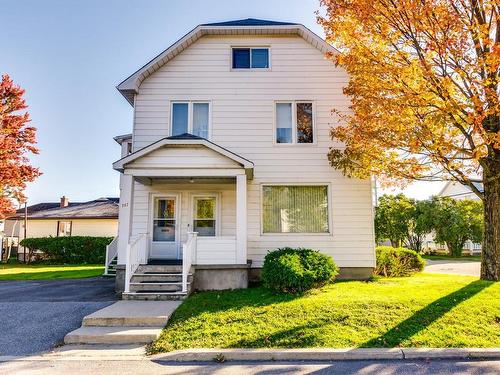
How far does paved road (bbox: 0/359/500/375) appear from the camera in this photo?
505 centimetres

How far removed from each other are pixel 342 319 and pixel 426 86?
6.04 meters

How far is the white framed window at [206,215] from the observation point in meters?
11.8

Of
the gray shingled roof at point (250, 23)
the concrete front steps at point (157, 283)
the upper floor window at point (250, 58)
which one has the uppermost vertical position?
the gray shingled roof at point (250, 23)

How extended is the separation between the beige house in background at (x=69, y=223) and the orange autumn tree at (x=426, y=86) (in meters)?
22.5

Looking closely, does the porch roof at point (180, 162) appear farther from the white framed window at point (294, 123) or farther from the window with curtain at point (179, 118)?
the white framed window at point (294, 123)

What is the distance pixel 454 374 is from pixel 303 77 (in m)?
10.1

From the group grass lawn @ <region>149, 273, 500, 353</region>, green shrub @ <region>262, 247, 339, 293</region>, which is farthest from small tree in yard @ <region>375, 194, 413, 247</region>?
green shrub @ <region>262, 247, 339, 293</region>

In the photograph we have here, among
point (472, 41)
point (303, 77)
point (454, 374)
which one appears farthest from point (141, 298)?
point (472, 41)

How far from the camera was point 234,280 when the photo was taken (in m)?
9.93

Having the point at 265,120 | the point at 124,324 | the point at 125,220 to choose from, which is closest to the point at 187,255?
the point at 125,220

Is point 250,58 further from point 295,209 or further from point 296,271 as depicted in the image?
point 296,271

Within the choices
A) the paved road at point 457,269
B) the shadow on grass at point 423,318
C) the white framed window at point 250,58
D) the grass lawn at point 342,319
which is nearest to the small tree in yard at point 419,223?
the paved road at point 457,269

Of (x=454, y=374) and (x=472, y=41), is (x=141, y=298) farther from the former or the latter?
(x=472, y=41)

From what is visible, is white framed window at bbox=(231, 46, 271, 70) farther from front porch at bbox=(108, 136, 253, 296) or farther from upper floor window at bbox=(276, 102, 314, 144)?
front porch at bbox=(108, 136, 253, 296)
